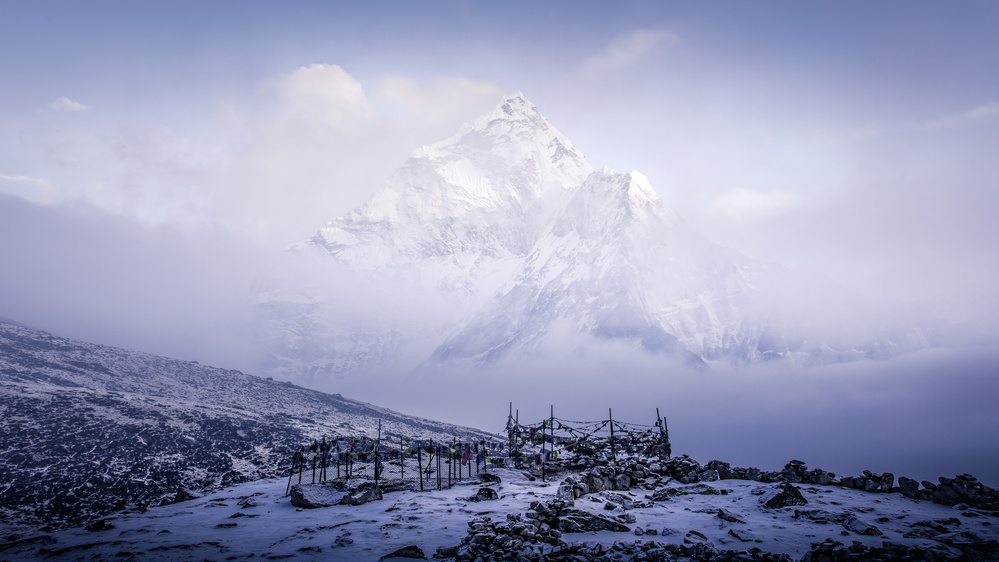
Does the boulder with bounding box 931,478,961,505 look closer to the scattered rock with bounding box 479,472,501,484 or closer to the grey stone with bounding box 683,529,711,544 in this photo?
the grey stone with bounding box 683,529,711,544

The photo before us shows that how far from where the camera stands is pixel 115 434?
49344 millimetres

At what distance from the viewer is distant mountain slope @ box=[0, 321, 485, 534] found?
1423 inches

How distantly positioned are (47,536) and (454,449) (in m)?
23.0

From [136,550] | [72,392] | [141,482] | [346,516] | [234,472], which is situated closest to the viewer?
[136,550]

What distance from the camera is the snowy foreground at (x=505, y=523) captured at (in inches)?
677

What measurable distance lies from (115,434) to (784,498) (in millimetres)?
63332

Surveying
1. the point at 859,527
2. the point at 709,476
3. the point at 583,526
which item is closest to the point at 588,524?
the point at 583,526

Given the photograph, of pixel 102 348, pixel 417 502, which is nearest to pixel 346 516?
pixel 417 502

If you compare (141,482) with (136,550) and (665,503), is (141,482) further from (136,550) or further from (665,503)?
(665,503)

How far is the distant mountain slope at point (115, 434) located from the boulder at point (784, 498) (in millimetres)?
43271

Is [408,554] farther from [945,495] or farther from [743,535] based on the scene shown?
[945,495]

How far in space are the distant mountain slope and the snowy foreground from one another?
1452 centimetres

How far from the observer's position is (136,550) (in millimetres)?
17750

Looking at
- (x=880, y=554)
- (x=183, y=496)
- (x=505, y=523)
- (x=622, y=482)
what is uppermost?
(x=880, y=554)
